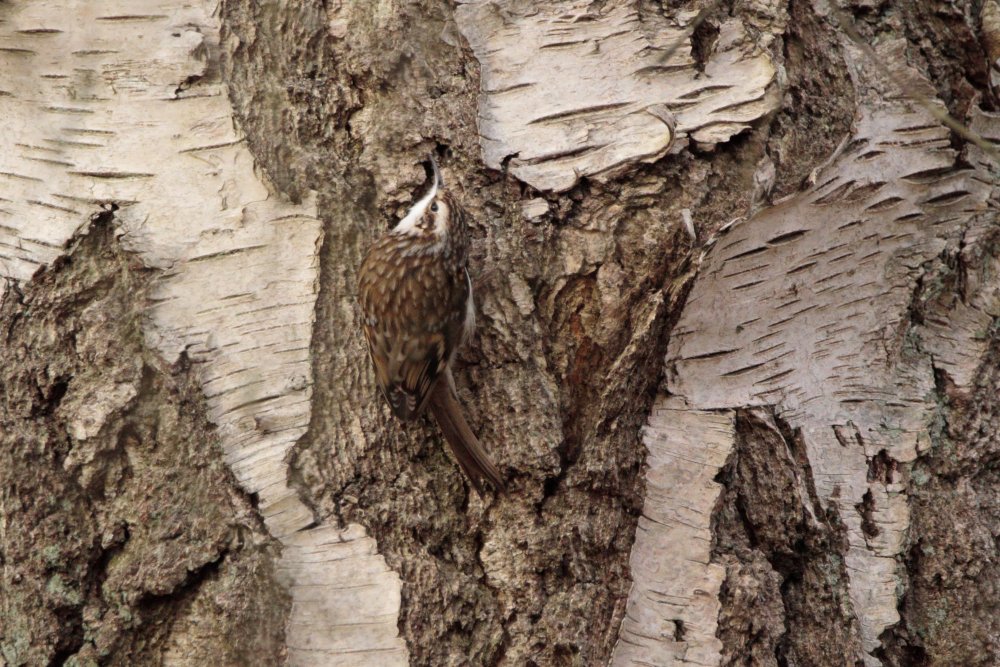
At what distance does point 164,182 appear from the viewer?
159 centimetres

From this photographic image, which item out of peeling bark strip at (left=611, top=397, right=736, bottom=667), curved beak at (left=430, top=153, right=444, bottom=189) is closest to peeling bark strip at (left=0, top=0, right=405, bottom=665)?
curved beak at (left=430, top=153, right=444, bottom=189)

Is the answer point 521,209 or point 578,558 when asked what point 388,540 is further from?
point 521,209

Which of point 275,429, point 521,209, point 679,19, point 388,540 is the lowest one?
point 388,540

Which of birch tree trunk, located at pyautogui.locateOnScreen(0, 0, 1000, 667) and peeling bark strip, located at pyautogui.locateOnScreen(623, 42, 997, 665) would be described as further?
peeling bark strip, located at pyautogui.locateOnScreen(623, 42, 997, 665)

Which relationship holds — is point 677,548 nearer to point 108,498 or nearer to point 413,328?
point 413,328

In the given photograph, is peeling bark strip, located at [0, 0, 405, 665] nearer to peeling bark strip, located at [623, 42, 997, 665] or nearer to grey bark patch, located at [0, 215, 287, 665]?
grey bark patch, located at [0, 215, 287, 665]

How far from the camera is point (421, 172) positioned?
1.73m

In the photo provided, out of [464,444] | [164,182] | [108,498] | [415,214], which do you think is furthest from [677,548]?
[164,182]

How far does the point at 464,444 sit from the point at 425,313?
2.22ft

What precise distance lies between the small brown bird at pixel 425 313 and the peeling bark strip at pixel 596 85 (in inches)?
7.6

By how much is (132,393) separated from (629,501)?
929 millimetres

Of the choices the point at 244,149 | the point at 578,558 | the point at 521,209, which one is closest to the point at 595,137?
the point at 521,209

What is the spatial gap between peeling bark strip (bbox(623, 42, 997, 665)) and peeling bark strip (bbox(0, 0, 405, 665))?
77 centimetres

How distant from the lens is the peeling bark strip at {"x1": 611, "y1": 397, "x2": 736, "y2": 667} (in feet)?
5.28
